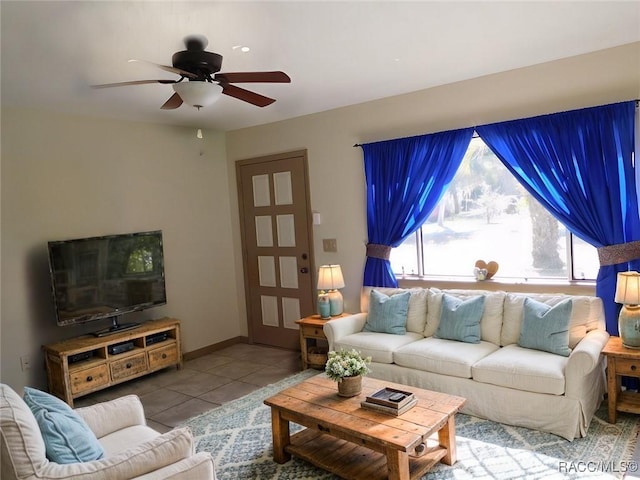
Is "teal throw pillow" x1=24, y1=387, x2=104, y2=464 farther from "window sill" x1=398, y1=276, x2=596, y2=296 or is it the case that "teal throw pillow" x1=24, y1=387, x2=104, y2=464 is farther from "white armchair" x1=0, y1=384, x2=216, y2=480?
"window sill" x1=398, y1=276, x2=596, y2=296

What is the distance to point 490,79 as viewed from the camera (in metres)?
3.96

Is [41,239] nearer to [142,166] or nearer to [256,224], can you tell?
[142,166]

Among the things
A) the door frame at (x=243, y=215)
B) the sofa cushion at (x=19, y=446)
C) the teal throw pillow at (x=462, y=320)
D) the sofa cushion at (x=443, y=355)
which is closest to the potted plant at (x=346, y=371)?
the sofa cushion at (x=443, y=355)

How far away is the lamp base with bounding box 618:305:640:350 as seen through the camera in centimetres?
309

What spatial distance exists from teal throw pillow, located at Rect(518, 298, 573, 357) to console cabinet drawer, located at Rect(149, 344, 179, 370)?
3.34 meters

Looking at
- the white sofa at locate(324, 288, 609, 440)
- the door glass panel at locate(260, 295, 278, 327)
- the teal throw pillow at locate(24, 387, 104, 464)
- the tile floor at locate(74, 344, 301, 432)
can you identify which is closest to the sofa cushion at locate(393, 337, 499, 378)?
the white sofa at locate(324, 288, 609, 440)

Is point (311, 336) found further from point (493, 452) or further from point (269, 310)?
point (493, 452)

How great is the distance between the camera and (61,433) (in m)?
2.00

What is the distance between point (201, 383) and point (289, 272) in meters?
1.60

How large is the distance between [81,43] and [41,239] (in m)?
2.14

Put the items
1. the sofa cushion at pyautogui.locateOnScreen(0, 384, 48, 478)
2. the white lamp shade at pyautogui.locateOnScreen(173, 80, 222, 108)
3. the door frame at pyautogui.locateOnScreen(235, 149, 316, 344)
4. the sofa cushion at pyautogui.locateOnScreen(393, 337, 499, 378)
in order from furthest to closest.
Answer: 1. the door frame at pyautogui.locateOnScreen(235, 149, 316, 344)
2. the sofa cushion at pyautogui.locateOnScreen(393, 337, 499, 378)
3. the white lamp shade at pyautogui.locateOnScreen(173, 80, 222, 108)
4. the sofa cushion at pyautogui.locateOnScreen(0, 384, 48, 478)

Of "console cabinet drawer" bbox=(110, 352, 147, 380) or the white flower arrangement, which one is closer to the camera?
the white flower arrangement

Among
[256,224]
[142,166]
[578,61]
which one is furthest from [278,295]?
[578,61]

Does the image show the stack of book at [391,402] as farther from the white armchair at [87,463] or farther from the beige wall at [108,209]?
the beige wall at [108,209]
